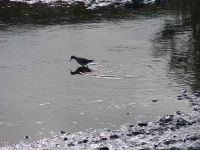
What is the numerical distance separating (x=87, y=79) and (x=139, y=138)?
23.5ft

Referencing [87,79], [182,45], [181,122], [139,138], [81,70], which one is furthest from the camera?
[182,45]

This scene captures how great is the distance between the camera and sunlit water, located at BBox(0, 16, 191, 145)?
51.0 feet

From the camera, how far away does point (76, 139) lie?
13.7 meters

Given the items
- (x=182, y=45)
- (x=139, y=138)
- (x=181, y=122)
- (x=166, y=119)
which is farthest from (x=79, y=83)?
(x=182, y=45)

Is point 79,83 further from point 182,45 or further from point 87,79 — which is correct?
point 182,45

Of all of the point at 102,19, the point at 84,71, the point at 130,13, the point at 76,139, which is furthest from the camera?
the point at 130,13

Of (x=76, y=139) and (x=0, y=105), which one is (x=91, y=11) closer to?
(x=0, y=105)

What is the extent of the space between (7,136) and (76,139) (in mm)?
2189

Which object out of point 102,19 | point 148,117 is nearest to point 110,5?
point 102,19

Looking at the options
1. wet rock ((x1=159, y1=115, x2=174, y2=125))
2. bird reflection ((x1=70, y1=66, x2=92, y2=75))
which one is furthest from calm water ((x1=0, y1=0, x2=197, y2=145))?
wet rock ((x1=159, y1=115, x2=174, y2=125))

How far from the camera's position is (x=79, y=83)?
64.6ft

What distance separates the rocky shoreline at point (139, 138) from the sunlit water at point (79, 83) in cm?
72

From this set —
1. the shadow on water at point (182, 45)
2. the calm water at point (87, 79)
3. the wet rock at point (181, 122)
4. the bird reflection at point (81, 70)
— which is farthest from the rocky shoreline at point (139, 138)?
the bird reflection at point (81, 70)

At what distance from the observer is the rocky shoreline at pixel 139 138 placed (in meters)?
12.8
